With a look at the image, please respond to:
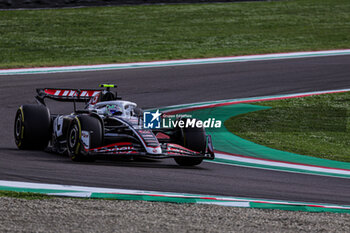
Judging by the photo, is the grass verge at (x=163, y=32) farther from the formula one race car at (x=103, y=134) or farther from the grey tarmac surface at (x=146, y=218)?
the grey tarmac surface at (x=146, y=218)

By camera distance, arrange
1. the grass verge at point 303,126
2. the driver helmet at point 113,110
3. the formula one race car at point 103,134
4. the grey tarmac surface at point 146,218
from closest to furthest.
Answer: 1. the grey tarmac surface at point 146,218
2. the formula one race car at point 103,134
3. the driver helmet at point 113,110
4. the grass verge at point 303,126

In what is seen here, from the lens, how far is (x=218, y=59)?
24.3m

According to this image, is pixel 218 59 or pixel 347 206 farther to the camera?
pixel 218 59

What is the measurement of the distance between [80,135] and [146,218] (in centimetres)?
328

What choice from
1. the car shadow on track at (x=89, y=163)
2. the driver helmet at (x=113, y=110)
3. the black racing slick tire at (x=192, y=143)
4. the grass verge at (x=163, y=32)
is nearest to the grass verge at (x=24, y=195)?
the car shadow on track at (x=89, y=163)

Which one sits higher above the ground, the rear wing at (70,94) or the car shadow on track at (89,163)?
the rear wing at (70,94)

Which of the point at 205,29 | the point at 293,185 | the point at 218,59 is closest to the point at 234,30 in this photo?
the point at 205,29

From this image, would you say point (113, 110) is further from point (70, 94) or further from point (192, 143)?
point (70, 94)

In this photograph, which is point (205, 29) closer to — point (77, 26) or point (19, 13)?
point (77, 26)

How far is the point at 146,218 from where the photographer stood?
6.91 metres

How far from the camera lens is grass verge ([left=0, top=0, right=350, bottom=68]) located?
81.9 feet

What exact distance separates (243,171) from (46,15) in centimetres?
2246

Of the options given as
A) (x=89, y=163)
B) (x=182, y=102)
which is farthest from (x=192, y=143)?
(x=182, y=102)

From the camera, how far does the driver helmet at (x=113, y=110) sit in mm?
10562
